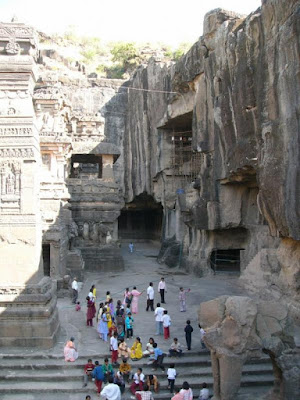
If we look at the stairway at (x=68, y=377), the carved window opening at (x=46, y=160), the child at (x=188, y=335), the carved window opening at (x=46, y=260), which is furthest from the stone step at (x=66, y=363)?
the carved window opening at (x=46, y=160)

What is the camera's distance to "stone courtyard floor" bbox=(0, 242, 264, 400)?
10758 mm

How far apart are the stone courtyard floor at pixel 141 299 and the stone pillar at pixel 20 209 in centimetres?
57

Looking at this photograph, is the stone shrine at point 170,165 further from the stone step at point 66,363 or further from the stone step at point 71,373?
the stone step at point 71,373

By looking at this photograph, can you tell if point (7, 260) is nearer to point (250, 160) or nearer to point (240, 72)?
point (250, 160)

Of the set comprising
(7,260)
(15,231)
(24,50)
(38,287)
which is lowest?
(38,287)

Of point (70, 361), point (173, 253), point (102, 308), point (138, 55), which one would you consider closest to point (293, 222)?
point (102, 308)

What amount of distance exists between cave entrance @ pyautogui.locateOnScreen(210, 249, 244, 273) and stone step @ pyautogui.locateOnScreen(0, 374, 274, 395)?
12203mm

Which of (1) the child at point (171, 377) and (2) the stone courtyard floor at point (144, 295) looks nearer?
(1) the child at point (171, 377)

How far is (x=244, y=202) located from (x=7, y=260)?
13.0 meters

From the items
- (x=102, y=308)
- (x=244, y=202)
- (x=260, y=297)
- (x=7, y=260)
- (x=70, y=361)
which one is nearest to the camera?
(x=70, y=361)

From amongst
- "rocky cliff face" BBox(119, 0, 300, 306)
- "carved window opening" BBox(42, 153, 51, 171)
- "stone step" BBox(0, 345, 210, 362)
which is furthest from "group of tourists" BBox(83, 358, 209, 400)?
"carved window opening" BBox(42, 153, 51, 171)

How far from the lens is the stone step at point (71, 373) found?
9102 mm

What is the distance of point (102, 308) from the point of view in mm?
11633

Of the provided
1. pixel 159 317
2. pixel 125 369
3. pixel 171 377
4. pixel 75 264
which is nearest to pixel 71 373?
pixel 125 369
